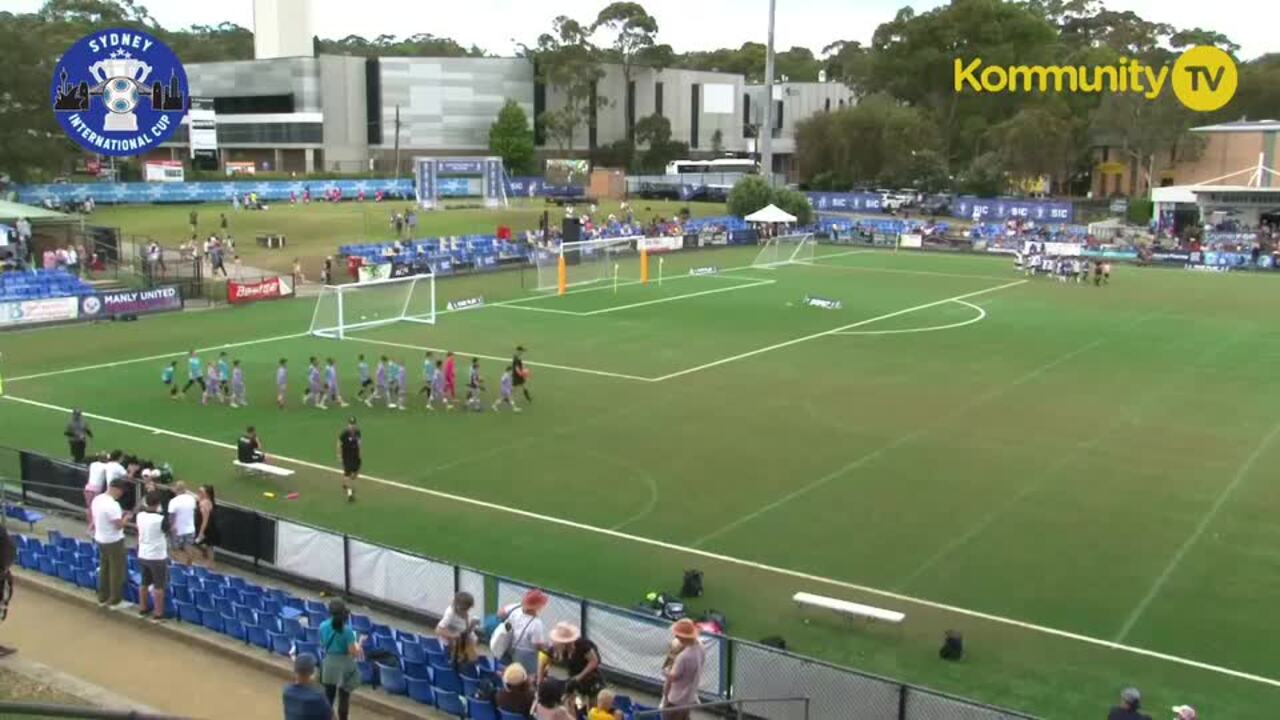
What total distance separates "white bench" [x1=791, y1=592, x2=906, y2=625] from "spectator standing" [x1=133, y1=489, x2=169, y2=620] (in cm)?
826

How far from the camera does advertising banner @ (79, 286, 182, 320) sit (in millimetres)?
41938

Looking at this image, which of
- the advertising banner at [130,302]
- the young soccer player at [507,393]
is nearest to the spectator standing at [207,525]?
the young soccer player at [507,393]

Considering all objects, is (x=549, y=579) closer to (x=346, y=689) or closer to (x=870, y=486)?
(x=346, y=689)

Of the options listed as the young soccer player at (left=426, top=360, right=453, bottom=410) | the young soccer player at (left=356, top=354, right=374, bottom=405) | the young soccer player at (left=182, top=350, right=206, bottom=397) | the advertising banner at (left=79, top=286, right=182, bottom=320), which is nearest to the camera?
the young soccer player at (left=426, top=360, right=453, bottom=410)

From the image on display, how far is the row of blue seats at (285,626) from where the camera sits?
1198cm

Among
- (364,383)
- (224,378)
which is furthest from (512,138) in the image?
(364,383)

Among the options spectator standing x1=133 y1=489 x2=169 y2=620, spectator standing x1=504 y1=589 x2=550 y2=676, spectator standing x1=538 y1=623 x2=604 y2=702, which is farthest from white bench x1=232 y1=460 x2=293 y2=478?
spectator standing x1=538 y1=623 x2=604 y2=702

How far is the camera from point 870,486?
73.6ft

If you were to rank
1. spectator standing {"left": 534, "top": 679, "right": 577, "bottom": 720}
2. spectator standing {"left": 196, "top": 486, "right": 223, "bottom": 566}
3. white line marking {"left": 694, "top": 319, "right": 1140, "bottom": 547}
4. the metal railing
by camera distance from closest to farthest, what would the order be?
spectator standing {"left": 534, "top": 679, "right": 577, "bottom": 720} < the metal railing < spectator standing {"left": 196, "top": 486, "right": 223, "bottom": 566} < white line marking {"left": 694, "top": 319, "right": 1140, "bottom": 547}

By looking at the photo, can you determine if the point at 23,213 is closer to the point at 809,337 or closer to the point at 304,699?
the point at 809,337

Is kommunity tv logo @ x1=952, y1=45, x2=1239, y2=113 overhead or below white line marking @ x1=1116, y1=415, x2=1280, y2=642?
overhead

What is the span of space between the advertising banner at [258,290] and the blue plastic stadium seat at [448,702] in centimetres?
3806

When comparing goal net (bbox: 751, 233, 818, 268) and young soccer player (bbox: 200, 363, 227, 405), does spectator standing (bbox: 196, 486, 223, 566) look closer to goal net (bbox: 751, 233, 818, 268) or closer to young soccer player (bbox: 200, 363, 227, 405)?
young soccer player (bbox: 200, 363, 227, 405)

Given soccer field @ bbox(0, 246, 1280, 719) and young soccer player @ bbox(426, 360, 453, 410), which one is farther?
young soccer player @ bbox(426, 360, 453, 410)
